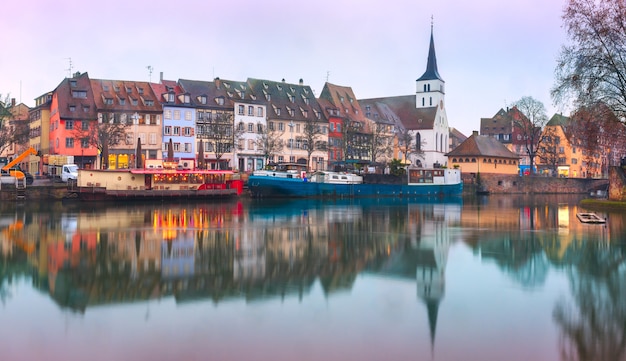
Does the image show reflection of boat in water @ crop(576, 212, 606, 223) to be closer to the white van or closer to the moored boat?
the moored boat

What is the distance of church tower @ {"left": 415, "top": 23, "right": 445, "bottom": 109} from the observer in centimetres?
11500

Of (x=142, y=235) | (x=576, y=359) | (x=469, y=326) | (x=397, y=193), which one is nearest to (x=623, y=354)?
(x=576, y=359)

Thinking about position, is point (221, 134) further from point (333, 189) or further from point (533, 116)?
point (533, 116)

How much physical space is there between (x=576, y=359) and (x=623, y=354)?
853 mm

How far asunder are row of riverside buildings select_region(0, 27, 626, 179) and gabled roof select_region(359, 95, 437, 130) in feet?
2.71

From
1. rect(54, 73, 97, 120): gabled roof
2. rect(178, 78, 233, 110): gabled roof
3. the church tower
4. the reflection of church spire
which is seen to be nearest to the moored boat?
rect(54, 73, 97, 120): gabled roof

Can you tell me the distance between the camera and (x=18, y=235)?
27.1m

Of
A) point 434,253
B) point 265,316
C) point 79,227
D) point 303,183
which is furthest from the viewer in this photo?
point 303,183

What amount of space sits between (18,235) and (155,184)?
30.5 m

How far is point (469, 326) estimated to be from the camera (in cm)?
1247

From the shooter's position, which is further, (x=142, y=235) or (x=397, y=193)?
(x=397, y=193)

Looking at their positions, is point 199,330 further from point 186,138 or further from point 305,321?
point 186,138

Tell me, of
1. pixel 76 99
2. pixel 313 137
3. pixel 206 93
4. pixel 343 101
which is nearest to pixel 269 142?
pixel 313 137

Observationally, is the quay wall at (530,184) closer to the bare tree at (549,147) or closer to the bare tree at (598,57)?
the bare tree at (549,147)
